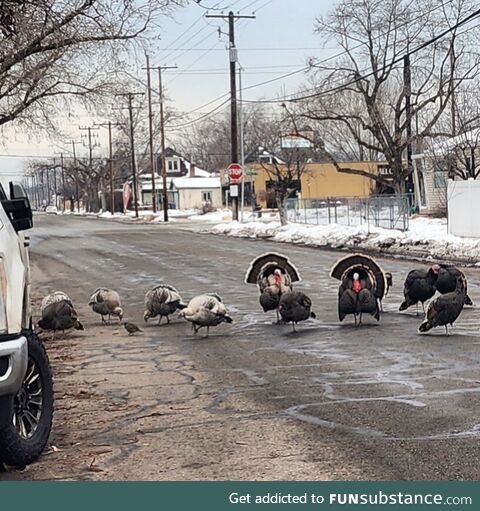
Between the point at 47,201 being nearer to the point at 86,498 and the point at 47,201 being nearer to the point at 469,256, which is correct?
the point at 469,256

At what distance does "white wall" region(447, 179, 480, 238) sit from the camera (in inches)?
1035

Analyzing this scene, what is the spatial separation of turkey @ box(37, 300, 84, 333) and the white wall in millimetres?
16817

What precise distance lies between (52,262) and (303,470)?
2122 cm

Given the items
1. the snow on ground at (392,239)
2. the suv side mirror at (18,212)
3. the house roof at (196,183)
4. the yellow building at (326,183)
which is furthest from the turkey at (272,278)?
the house roof at (196,183)

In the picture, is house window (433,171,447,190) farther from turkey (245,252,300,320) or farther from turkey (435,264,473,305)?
turkey (435,264,473,305)

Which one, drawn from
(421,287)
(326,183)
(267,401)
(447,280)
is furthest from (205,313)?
(326,183)

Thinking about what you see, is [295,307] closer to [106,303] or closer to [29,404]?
[106,303]

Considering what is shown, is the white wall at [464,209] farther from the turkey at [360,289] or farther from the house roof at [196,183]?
the house roof at [196,183]

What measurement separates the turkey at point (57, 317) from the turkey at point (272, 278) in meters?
2.75

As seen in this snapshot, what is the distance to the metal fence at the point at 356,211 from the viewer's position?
31994 millimetres

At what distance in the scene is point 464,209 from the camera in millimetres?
26656

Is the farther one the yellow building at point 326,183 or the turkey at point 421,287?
the yellow building at point 326,183

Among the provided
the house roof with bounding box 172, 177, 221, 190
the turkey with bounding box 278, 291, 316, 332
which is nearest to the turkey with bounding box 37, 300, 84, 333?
the turkey with bounding box 278, 291, 316, 332

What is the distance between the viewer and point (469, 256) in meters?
23.4
